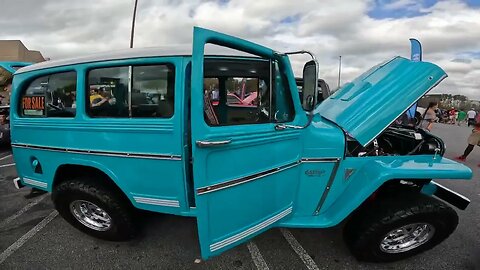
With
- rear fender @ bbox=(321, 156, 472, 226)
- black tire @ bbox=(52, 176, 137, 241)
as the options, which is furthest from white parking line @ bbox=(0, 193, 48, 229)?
rear fender @ bbox=(321, 156, 472, 226)

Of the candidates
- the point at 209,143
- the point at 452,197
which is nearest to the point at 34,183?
the point at 209,143

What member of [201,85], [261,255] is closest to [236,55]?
[201,85]

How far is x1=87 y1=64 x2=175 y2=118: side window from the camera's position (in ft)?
7.48

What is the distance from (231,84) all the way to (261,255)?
172 cm

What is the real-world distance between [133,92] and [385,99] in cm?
230

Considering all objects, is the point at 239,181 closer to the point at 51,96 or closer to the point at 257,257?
the point at 257,257

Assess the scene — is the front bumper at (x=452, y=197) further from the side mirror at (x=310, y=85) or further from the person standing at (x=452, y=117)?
the person standing at (x=452, y=117)

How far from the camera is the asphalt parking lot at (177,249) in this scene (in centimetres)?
264

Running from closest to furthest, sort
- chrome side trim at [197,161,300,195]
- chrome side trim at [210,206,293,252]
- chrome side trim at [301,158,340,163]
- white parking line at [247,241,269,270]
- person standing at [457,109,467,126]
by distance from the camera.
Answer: chrome side trim at [197,161,300,195] → chrome side trim at [210,206,293,252] → chrome side trim at [301,158,340,163] → white parking line at [247,241,269,270] → person standing at [457,109,467,126]

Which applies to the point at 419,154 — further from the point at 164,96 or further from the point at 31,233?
the point at 31,233

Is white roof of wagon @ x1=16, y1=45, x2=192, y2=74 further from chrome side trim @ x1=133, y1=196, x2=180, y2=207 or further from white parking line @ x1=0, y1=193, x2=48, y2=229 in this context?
white parking line @ x1=0, y1=193, x2=48, y2=229

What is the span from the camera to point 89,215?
307cm

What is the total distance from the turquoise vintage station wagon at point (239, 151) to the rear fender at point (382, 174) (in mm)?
11

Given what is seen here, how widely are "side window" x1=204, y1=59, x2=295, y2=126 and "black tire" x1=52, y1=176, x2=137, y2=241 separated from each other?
1.39 metres
